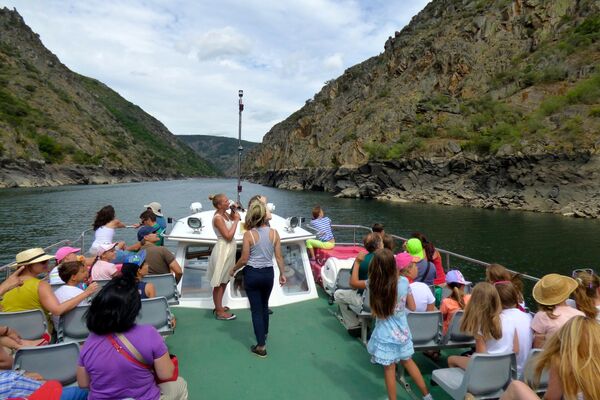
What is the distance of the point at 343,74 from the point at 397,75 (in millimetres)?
41193

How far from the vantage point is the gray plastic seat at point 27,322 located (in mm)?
3850

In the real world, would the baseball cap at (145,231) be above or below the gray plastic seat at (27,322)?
above

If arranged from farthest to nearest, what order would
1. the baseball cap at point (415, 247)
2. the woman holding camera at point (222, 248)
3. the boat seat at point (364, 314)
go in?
the woman holding camera at point (222, 248) < the baseball cap at point (415, 247) < the boat seat at point (364, 314)

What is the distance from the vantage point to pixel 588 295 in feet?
14.5

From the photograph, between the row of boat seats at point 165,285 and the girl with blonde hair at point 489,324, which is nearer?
the girl with blonde hair at point 489,324

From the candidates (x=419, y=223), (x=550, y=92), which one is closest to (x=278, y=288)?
(x=419, y=223)

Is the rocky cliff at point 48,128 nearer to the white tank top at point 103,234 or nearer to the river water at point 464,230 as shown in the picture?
the river water at point 464,230

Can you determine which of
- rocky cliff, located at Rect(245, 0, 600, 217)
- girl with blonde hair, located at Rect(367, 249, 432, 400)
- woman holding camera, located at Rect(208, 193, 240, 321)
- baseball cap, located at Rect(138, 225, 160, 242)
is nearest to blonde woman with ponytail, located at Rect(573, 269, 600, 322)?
girl with blonde hair, located at Rect(367, 249, 432, 400)

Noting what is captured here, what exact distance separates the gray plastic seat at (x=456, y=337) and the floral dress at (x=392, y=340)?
88cm

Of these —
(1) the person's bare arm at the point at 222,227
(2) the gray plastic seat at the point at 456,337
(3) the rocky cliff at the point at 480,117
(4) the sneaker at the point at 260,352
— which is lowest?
(4) the sneaker at the point at 260,352

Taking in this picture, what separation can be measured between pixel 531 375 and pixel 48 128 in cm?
12602

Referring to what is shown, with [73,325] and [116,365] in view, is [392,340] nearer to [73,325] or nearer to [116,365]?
[116,365]

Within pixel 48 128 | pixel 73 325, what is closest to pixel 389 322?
pixel 73 325

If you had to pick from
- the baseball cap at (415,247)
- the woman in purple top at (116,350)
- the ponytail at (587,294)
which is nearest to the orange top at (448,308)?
the baseball cap at (415,247)
